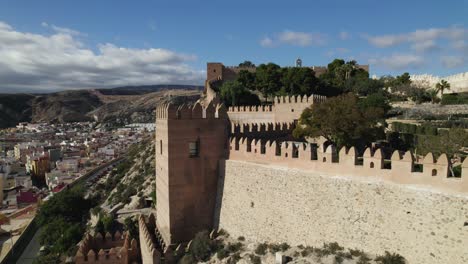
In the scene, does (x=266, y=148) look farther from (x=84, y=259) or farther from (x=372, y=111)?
(x=84, y=259)

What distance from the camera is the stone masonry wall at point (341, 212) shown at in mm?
8562

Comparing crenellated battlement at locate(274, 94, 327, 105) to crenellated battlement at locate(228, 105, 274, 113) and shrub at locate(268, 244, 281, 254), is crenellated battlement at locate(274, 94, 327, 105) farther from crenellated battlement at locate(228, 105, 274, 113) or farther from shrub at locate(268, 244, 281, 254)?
shrub at locate(268, 244, 281, 254)

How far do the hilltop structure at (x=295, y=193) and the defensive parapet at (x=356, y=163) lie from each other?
26 millimetres

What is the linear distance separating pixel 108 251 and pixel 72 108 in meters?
171

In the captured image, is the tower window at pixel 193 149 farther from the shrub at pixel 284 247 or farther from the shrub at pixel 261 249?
the shrub at pixel 284 247

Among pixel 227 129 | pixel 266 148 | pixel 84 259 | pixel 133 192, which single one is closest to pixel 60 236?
pixel 133 192

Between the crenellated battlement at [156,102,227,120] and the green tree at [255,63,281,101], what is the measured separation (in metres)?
21.6

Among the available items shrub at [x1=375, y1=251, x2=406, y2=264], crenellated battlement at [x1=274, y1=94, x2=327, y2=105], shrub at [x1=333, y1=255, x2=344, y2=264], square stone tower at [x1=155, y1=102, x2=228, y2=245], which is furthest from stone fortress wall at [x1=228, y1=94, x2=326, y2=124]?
shrub at [x1=375, y1=251, x2=406, y2=264]

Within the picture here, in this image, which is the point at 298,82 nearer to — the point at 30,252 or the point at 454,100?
the point at 454,100

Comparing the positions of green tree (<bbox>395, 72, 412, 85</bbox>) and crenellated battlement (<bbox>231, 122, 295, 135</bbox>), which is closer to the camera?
crenellated battlement (<bbox>231, 122, 295, 135</bbox>)

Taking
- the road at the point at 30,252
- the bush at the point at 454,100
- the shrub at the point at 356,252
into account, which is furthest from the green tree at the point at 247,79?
the shrub at the point at 356,252

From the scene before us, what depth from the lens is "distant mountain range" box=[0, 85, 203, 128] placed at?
150m

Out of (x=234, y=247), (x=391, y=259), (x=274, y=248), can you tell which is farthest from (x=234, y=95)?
(x=391, y=259)

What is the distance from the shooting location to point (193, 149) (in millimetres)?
14594
